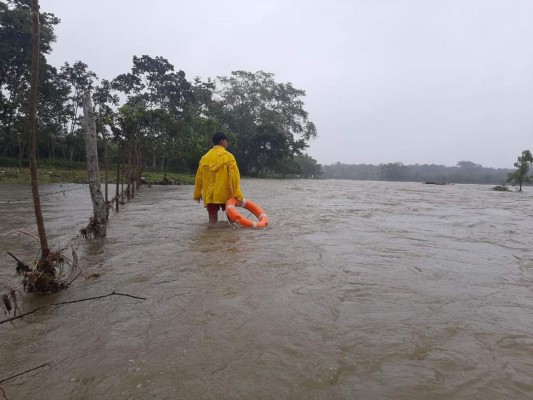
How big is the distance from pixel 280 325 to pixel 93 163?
13.0 feet

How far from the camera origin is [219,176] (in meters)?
6.73

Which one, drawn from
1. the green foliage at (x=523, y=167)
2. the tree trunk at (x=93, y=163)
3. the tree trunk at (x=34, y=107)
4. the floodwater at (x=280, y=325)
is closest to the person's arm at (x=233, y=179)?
the floodwater at (x=280, y=325)

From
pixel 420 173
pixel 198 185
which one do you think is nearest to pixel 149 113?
pixel 198 185

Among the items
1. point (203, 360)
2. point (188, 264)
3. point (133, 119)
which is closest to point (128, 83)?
point (133, 119)

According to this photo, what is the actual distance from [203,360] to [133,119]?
13.8 m

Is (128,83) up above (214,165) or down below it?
above

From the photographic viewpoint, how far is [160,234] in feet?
20.2

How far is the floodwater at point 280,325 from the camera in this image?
1995 millimetres

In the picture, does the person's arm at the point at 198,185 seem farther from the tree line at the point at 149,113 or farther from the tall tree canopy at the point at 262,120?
the tall tree canopy at the point at 262,120

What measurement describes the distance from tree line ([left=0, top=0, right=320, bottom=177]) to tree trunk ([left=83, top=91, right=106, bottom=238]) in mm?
3034

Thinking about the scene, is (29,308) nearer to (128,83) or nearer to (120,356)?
(120,356)

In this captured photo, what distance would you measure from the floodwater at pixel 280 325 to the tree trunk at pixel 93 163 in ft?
1.30

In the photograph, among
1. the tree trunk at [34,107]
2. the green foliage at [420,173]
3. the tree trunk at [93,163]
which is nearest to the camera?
the tree trunk at [34,107]

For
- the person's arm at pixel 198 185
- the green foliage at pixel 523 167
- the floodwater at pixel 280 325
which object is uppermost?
the green foliage at pixel 523 167
